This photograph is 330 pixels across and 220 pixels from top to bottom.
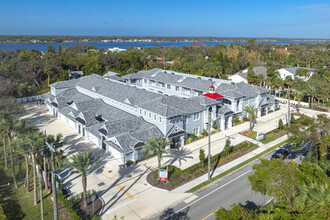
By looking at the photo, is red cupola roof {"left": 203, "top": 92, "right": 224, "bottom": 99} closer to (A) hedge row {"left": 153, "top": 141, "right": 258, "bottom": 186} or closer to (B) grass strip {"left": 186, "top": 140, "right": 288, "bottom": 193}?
(A) hedge row {"left": 153, "top": 141, "right": 258, "bottom": 186}

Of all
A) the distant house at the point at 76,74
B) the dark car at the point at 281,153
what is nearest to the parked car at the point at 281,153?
the dark car at the point at 281,153

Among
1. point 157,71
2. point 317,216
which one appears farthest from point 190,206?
point 157,71

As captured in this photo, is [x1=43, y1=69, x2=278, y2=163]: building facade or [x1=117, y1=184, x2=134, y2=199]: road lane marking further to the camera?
[x1=43, y1=69, x2=278, y2=163]: building facade

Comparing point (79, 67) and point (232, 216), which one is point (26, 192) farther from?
point (79, 67)

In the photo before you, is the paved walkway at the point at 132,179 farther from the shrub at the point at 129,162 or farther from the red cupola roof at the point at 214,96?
the red cupola roof at the point at 214,96

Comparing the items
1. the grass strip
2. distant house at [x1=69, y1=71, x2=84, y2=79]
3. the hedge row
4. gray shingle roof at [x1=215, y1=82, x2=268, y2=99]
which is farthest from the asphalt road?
distant house at [x1=69, y1=71, x2=84, y2=79]
